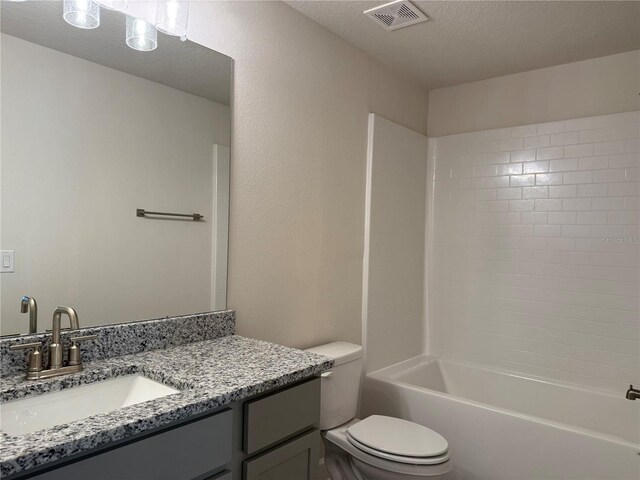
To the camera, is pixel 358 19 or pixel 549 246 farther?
pixel 549 246

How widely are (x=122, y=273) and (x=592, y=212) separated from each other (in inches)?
103

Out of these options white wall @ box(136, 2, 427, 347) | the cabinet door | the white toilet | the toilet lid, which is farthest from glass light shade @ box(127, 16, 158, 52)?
the toilet lid

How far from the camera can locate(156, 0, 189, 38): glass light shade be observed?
1571 millimetres

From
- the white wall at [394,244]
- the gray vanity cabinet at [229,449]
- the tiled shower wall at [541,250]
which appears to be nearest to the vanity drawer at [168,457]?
the gray vanity cabinet at [229,449]

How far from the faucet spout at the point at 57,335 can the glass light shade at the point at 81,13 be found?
0.90m

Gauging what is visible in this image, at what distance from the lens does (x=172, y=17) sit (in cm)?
158

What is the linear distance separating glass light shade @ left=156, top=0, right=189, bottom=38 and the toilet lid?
1781 mm

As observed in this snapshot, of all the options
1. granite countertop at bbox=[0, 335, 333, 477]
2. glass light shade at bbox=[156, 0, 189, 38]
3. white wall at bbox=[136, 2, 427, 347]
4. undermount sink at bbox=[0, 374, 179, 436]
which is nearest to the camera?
granite countertop at bbox=[0, 335, 333, 477]

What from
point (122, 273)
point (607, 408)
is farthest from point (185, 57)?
point (607, 408)

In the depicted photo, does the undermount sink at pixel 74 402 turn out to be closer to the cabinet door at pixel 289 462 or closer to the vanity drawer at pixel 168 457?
the vanity drawer at pixel 168 457

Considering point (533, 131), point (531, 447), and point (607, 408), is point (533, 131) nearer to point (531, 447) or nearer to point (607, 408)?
point (607, 408)

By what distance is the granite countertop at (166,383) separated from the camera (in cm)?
91

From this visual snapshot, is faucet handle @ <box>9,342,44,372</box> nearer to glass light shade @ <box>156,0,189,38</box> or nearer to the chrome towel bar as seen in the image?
the chrome towel bar

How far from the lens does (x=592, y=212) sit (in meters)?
2.76
